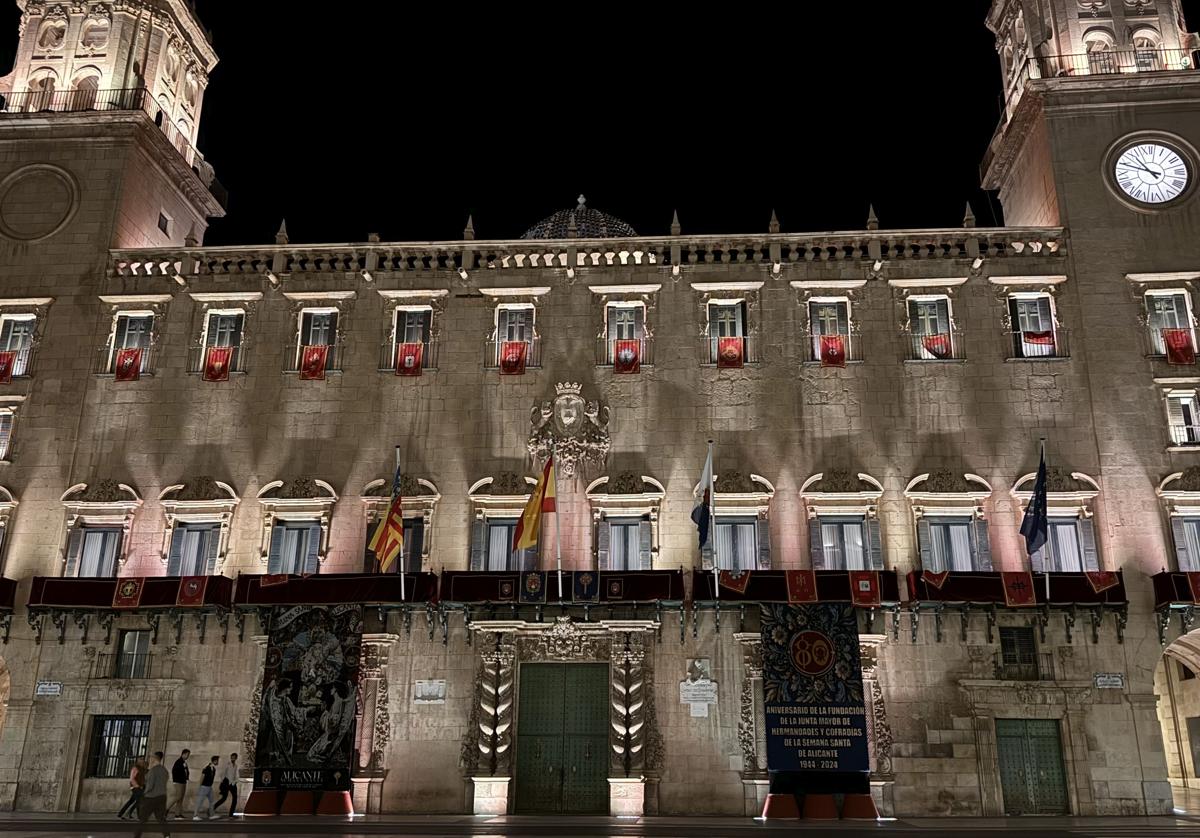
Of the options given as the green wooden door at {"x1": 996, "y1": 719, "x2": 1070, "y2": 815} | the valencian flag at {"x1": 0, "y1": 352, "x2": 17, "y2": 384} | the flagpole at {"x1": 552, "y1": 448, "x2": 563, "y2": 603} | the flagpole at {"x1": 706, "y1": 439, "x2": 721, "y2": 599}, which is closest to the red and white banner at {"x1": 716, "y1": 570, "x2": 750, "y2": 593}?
the flagpole at {"x1": 706, "y1": 439, "x2": 721, "y2": 599}

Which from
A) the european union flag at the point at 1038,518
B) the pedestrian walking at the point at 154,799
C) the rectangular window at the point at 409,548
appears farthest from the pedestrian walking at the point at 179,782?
the european union flag at the point at 1038,518

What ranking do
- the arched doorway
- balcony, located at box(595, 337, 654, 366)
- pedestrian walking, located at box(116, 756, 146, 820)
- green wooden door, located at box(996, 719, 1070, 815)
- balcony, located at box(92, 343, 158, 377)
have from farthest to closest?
1. the arched doorway
2. balcony, located at box(92, 343, 158, 377)
3. balcony, located at box(595, 337, 654, 366)
4. green wooden door, located at box(996, 719, 1070, 815)
5. pedestrian walking, located at box(116, 756, 146, 820)

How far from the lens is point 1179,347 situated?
113ft

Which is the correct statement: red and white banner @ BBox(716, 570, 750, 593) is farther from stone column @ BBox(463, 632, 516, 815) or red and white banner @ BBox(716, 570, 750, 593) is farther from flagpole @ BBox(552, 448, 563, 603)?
stone column @ BBox(463, 632, 516, 815)

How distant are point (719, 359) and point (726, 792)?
1419 cm

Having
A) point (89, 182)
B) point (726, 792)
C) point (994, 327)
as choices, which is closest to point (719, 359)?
point (994, 327)

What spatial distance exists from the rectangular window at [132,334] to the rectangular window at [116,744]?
485 inches

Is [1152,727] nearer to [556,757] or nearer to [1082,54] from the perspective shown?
A: [556,757]

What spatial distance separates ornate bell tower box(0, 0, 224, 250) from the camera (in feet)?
128

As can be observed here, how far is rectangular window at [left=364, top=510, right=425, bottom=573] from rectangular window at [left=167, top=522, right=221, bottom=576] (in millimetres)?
5152

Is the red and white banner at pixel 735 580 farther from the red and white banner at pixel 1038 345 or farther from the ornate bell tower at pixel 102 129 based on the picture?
the ornate bell tower at pixel 102 129

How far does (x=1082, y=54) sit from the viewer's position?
128 feet

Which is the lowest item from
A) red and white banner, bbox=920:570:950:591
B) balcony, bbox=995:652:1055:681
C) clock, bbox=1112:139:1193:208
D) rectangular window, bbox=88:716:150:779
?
rectangular window, bbox=88:716:150:779

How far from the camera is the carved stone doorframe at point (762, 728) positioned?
3094 cm
